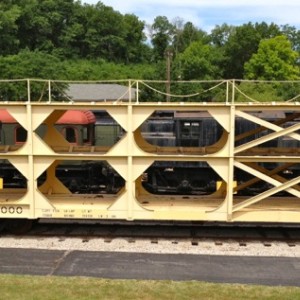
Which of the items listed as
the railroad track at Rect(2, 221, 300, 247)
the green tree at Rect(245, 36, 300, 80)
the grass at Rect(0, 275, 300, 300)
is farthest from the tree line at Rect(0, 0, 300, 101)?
the grass at Rect(0, 275, 300, 300)

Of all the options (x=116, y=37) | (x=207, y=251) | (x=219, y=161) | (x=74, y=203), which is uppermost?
(x=116, y=37)

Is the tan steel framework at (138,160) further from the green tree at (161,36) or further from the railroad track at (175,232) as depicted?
the green tree at (161,36)

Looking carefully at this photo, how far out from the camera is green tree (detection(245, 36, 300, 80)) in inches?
2581

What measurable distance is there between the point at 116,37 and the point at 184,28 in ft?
91.2

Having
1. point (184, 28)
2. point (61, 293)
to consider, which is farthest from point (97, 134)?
point (184, 28)

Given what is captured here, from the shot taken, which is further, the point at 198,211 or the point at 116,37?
the point at 116,37

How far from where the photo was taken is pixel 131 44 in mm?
98375

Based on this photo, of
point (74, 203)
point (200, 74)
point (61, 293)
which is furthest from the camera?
point (200, 74)

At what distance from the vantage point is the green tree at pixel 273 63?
6556 centimetres

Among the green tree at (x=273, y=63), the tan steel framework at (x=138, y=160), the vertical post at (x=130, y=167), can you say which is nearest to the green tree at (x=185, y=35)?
the green tree at (x=273, y=63)

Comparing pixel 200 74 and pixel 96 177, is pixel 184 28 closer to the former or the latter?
pixel 200 74

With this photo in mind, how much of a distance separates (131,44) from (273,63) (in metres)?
39.9

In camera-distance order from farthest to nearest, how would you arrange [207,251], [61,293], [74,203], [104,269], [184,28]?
[184,28]
[74,203]
[207,251]
[104,269]
[61,293]

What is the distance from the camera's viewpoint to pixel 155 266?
10633mm
